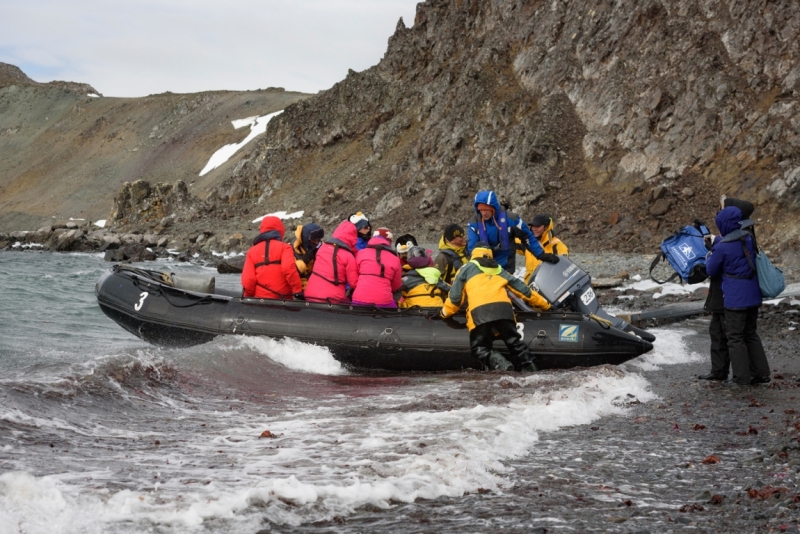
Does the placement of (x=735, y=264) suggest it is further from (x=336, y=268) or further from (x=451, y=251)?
(x=336, y=268)

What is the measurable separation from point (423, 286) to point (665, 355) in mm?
3300

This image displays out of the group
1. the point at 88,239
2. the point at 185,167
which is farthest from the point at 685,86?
the point at 185,167

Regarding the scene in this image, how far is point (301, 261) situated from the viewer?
1116cm

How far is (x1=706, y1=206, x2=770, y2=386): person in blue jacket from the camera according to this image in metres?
7.79

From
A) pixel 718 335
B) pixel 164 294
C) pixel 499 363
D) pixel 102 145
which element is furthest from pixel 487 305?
pixel 102 145

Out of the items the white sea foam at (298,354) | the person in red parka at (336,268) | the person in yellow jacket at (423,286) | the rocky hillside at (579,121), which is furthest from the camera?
the rocky hillside at (579,121)

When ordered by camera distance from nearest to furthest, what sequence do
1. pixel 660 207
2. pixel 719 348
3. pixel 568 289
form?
pixel 719 348
pixel 568 289
pixel 660 207

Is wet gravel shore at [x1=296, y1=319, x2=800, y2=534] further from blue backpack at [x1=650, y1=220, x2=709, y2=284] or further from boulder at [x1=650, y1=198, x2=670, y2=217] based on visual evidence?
boulder at [x1=650, y1=198, x2=670, y2=217]

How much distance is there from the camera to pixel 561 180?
1195 inches

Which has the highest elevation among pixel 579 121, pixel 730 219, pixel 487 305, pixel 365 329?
pixel 579 121

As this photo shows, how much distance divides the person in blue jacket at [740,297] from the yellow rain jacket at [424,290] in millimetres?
3620

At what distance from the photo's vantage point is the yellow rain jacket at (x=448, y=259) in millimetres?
10680

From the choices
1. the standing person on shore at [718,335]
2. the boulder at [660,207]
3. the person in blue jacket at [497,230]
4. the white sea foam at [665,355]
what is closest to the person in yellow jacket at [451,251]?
the person in blue jacket at [497,230]

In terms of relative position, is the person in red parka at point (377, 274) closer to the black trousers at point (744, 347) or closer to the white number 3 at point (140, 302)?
the white number 3 at point (140, 302)
